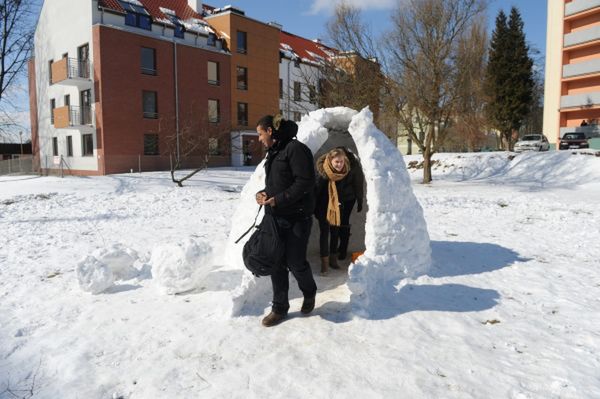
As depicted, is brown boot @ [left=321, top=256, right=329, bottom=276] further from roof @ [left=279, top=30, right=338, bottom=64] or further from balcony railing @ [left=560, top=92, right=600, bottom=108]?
balcony railing @ [left=560, top=92, right=600, bottom=108]

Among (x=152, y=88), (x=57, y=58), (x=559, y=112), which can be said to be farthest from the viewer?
(x=559, y=112)

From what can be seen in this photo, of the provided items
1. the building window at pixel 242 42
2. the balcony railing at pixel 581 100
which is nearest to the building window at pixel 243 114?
the building window at pixel 242 42

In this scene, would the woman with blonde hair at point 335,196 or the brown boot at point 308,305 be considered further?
the woman with blonde hair at point 335,196

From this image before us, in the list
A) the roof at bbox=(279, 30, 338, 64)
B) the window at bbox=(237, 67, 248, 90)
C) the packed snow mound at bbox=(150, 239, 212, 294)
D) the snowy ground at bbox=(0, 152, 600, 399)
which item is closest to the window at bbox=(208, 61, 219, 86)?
the window at bbox=(237, 67, 248, 90)

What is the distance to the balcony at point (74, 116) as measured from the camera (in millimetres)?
25625

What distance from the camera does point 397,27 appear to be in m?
19.2

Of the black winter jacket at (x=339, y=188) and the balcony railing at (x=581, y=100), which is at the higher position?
the balcony railing at (x=581, y=100)

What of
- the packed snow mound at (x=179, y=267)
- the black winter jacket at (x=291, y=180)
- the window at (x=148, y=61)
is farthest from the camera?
the window at (x=148, y=61)

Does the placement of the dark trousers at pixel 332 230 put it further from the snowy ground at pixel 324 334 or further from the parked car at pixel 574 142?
the parked car at pixel 574 142

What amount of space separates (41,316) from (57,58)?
2953cm

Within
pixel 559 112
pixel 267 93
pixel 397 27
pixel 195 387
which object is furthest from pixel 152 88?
pixel 559 112

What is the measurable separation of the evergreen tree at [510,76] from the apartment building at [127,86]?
23.7 meters

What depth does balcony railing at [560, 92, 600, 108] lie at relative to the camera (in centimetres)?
3131

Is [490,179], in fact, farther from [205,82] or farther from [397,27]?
[205,82]
